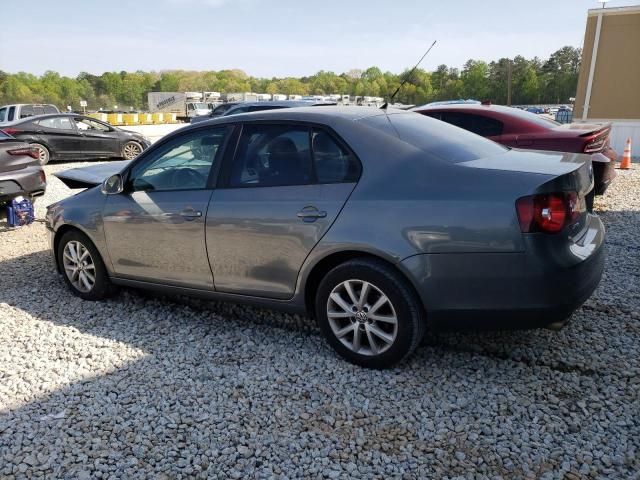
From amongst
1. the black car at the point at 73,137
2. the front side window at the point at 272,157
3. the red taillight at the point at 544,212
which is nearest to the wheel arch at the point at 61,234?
the front side window at the point at 272,157

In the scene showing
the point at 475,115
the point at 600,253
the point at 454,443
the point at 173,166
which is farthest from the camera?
the point at 475,115

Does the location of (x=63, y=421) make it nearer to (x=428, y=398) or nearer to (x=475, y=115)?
(x=428, y=398)

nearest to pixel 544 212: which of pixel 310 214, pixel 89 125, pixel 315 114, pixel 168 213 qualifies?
pixel 310 214

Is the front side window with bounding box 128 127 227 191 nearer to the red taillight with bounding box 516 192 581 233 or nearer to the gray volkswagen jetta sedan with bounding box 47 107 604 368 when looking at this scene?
the gray volkswagen jetta sedan with bounding box 47 107 604 368

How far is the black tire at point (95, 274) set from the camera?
4.36 m

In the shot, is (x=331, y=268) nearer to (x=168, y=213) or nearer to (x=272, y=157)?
(x=272, y=157)

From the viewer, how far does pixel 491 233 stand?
2.69 metres

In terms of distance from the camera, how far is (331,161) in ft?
10.6

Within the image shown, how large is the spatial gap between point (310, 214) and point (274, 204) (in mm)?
287

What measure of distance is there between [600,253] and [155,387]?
2.83m

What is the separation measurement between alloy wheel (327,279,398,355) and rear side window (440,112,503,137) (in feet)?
15.6

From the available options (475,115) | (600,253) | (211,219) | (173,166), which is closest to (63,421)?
(211,219)

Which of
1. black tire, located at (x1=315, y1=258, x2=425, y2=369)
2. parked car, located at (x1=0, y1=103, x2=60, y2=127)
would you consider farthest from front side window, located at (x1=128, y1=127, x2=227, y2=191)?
parked car, located at (x1=0, y1=103, x2=60, y2=127)

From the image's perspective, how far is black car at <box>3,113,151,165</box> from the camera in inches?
514
